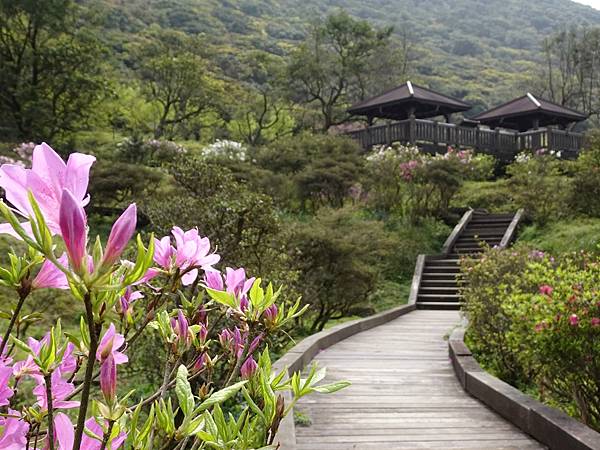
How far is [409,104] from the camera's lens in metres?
22.6

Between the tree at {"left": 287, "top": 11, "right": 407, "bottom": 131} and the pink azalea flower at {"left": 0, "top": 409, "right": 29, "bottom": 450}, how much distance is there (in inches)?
1118

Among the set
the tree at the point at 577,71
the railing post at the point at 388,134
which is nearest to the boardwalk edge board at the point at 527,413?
the railing post at the point at 388,134

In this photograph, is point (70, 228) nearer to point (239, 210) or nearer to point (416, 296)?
point (239, 210)

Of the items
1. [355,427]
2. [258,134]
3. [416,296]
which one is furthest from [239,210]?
[258,134]

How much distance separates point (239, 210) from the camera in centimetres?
656

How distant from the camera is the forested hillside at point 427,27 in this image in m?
57.3

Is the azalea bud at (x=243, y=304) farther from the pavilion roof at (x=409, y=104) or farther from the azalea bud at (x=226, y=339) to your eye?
the pavilion roof at (x=409, y=104)

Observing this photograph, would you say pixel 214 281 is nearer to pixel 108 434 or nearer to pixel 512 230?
pixel 108 434

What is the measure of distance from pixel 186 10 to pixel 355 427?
6575 centimetres

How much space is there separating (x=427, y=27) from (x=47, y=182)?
9741 centimetres

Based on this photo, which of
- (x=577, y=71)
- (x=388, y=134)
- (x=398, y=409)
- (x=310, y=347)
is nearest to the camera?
(x=398, y=409)

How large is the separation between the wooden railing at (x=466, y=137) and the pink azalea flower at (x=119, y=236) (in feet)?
69.0

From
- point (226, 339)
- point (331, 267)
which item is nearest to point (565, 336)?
point (226, 339)

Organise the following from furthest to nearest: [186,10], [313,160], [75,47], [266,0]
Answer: [266,0] → [186,10] → [75,47] → [313,160]
